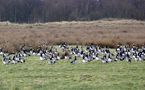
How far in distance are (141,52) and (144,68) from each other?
3.79 meters

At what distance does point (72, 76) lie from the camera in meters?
17.8

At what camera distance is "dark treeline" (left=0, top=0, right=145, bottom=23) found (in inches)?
3593

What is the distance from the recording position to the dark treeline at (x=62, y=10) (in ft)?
299

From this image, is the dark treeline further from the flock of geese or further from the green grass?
the green grass

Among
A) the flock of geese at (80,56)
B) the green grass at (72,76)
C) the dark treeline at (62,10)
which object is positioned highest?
the dark treeline at (62,10)

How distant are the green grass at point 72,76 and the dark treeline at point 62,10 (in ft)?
223

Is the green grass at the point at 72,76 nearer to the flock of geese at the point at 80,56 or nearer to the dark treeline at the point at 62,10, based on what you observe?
the flock of geese at the point at 80,56

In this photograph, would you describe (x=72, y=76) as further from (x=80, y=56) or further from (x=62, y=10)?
(x=62, y=10)

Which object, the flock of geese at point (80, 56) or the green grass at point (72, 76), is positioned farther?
the flock of geese at point (80, 56)

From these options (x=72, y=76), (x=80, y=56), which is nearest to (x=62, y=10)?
(x=80, y=56)

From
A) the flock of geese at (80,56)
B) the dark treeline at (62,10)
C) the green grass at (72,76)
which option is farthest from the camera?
the dark treeline at (62,10)

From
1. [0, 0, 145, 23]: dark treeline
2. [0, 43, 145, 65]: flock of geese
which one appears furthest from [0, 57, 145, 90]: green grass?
[0, 0, 145, 23]: dark treeline

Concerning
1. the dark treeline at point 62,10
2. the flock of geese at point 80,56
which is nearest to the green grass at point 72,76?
the flock of geese at point 80,56

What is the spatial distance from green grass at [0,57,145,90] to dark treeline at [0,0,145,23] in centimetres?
6804
